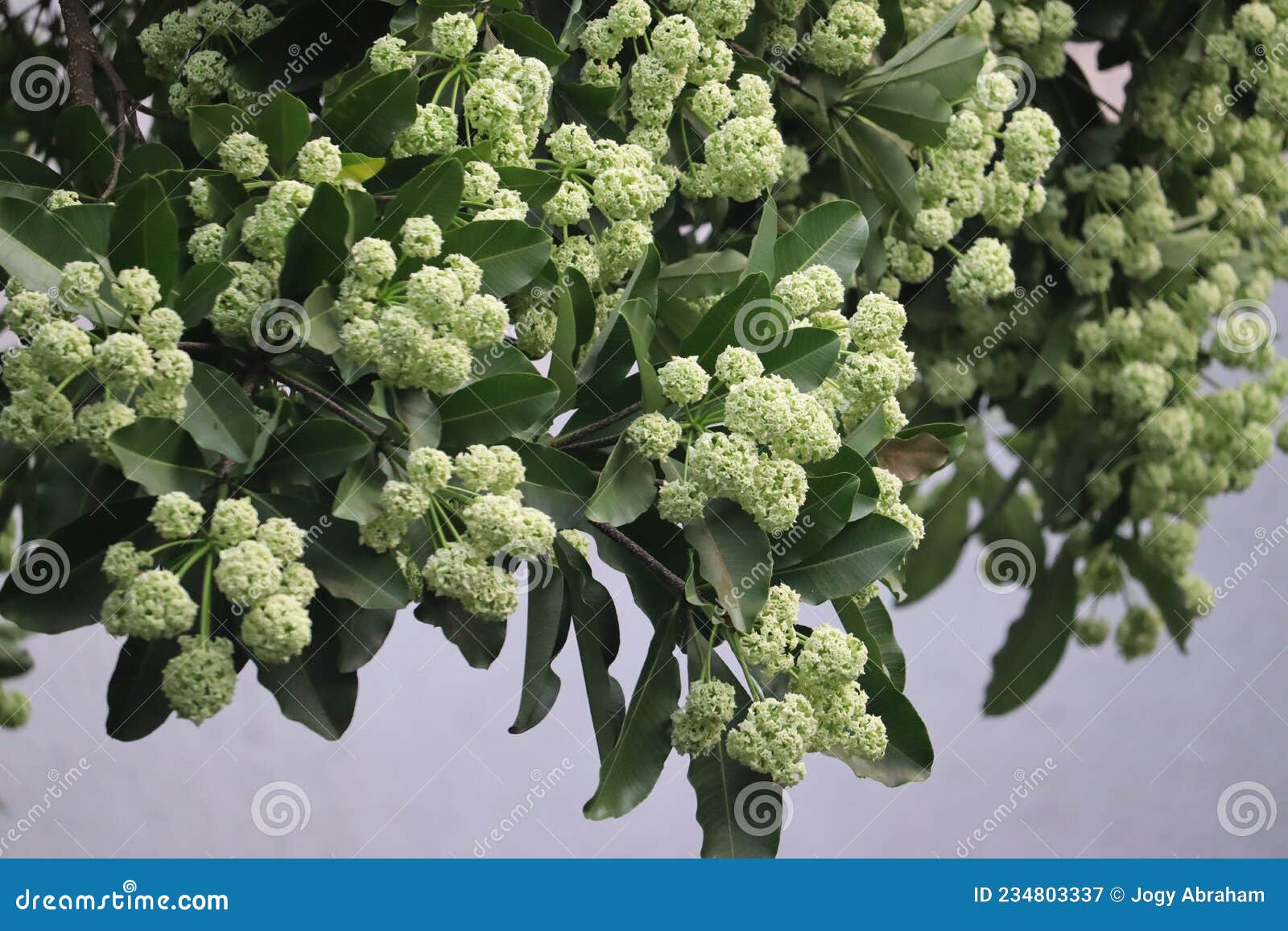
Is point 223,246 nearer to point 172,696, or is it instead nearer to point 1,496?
point 172,696

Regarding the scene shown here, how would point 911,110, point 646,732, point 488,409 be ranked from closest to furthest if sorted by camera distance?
point 488,409 < point 646,732 < point 911,110

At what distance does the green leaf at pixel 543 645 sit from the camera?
1.30 meters

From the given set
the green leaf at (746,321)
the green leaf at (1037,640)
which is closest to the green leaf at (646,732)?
the green leaf at (746,321)

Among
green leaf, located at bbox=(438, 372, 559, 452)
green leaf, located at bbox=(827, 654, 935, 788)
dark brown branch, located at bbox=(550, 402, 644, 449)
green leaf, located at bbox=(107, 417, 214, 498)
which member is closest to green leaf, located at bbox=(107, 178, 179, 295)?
green leaf, located at bbox=(107, 417, 214, 498)

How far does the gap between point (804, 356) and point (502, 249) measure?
0.27 m

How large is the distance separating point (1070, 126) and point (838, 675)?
1342 mm

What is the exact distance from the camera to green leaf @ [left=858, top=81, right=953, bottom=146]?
1.68 meters

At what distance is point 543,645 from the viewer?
1.30m

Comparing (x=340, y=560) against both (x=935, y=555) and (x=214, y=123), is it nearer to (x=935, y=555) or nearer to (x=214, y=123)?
(x=214, y=123)

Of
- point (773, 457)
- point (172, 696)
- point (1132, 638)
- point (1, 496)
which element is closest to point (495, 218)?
point (773, 457)

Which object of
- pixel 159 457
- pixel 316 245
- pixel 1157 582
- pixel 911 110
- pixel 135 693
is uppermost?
pixel 911 110

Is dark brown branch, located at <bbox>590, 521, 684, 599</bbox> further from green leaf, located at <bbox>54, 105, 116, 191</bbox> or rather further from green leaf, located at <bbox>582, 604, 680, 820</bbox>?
green leaf, located at <bbox>54, 105, 116, 191</bbox>

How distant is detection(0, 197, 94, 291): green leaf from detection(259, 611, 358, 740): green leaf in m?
0.33

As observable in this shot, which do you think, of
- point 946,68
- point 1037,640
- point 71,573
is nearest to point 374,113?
point 71,573
